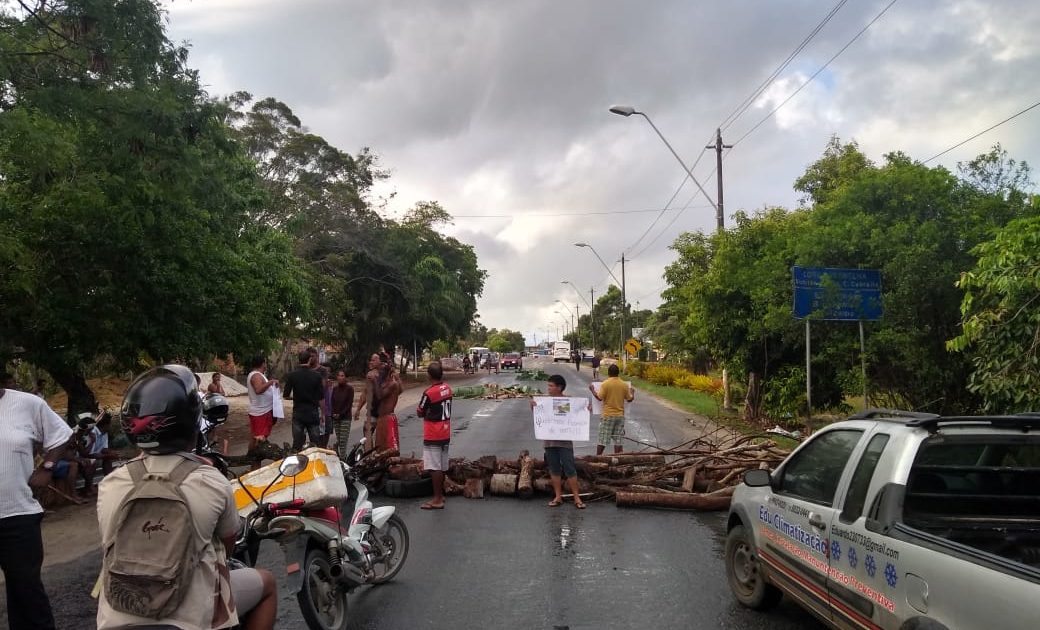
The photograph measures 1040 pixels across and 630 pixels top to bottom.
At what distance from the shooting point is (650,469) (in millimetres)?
10406

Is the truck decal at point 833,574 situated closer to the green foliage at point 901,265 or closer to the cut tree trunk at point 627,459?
the green foliage at point 901,265

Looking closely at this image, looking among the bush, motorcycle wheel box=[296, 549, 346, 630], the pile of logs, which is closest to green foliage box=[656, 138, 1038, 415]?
the pile of logs

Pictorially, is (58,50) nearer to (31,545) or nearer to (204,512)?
(31,545)

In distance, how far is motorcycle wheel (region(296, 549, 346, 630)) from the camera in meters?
4.70

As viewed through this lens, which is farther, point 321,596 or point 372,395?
point 372,395

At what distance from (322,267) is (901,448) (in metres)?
34.5

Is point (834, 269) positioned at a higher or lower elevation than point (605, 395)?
higher

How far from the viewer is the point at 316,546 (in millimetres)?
4902

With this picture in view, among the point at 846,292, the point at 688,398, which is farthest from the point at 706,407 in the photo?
the point at 846,292

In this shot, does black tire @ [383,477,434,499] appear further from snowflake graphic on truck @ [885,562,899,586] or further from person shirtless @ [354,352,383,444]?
snowflake graphic on truck @ [885,562,899,586]

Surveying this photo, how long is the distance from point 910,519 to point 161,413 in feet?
11.9

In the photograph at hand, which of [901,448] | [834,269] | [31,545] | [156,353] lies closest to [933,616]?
[901,448]

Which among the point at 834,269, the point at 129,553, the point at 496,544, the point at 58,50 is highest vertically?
the point at 58,50

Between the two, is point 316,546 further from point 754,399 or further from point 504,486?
point 754,399
